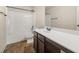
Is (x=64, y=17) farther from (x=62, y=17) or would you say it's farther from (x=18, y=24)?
(x=18, y=24)

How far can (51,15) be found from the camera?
1.23 m

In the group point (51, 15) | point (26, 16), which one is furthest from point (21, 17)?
point (51, 15)

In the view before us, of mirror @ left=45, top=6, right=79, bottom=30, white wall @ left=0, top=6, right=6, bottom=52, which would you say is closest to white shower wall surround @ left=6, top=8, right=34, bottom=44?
white wall @ left=0, top=6, right=6, bottom=52

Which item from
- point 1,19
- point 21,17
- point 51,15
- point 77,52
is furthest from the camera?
point 51,15

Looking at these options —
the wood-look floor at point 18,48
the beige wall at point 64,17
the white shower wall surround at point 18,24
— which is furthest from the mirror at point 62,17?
the wood-look floor at point 18,48

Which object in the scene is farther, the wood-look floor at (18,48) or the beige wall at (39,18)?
the beige wall at (39,18)

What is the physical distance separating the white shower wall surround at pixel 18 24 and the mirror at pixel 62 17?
23cm

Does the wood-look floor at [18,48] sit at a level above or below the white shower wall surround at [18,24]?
below

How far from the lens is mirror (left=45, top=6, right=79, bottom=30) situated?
1.10 m

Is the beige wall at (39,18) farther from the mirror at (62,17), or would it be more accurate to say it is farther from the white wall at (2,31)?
the white wall at (2,31)

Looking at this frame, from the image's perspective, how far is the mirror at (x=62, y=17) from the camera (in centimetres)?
110
